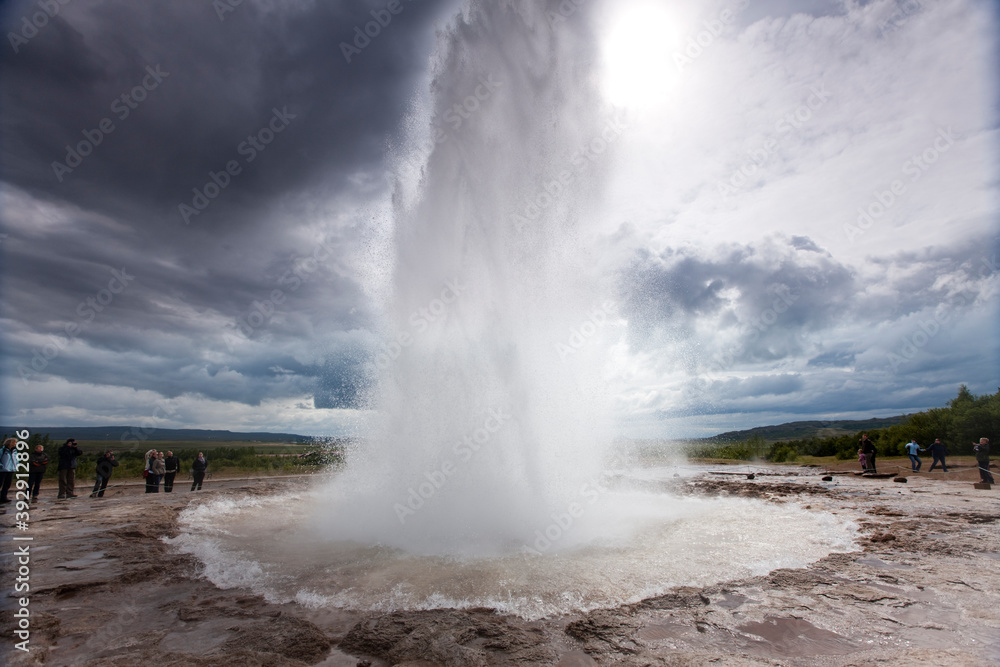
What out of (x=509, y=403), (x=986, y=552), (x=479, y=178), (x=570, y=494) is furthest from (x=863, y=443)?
(x=479, y=178)

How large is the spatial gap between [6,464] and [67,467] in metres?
3.80

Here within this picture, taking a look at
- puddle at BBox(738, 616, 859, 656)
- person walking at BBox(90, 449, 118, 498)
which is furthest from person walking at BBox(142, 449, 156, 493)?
puddle at BBox(738, 616, 859, 656)

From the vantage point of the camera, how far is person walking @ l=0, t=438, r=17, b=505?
14055 millimetres

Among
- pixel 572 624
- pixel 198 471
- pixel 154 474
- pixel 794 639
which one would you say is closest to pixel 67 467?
pixel 154 474

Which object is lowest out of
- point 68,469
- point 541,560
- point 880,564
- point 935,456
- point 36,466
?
point 935,456

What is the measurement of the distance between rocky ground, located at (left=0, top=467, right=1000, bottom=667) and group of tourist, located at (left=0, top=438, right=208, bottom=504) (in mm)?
8777

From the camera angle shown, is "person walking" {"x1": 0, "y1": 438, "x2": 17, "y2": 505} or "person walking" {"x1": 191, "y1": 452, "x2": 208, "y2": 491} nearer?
"person walking" {"x1": 0, "y1": 438, "x2": 17, "y2": 505}

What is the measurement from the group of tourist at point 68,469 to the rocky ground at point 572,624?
8.78 metres

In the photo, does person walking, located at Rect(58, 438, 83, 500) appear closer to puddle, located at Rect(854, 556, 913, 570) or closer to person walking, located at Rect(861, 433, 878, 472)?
puddle, located at Rect(854, 556, 913, 570)

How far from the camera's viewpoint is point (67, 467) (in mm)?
17422

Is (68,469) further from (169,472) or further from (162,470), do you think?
(169,472)

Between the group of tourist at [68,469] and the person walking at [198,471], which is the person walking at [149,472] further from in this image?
the person walking at [198,471]

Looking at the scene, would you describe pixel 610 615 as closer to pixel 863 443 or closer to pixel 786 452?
pixel 863 443

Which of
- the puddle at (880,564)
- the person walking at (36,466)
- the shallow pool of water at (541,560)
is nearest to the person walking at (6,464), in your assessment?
the person walking at (36,466)
